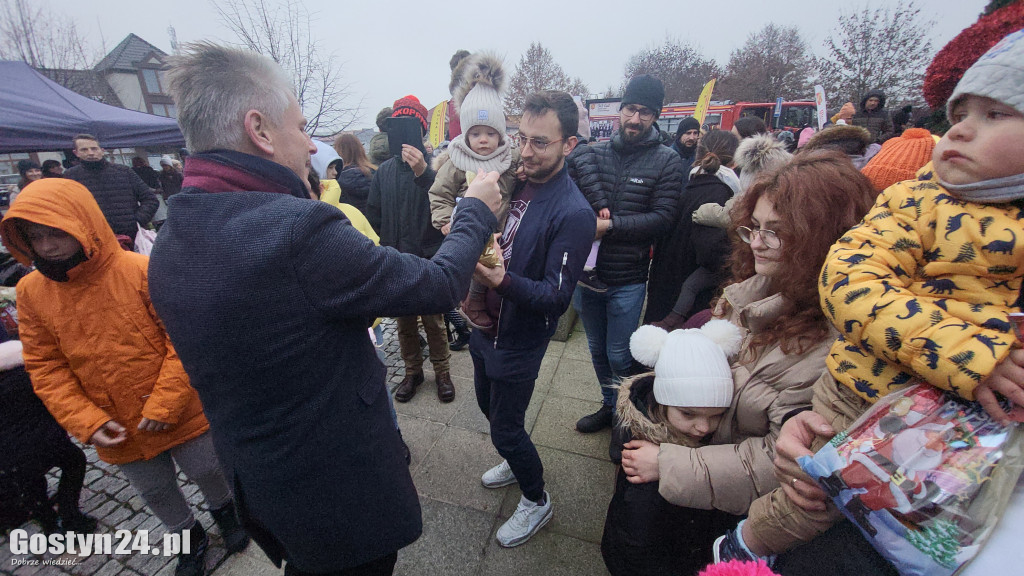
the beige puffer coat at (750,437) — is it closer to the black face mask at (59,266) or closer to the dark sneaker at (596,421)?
the dark sneaker at (596,421)

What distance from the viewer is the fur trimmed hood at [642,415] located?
140 centimetres

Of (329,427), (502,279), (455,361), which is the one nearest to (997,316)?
(502,279)

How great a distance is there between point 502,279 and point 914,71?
24.0 metres

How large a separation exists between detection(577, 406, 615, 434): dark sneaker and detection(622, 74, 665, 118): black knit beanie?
7.26 feet

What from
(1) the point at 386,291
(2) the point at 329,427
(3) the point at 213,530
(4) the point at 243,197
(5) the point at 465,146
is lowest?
(3) the point at 213,530

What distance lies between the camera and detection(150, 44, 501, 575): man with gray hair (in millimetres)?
989

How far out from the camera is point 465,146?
7.13 feet

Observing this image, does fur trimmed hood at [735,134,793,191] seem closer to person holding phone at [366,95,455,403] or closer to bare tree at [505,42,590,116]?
person holding phone at [366,95,455,403]

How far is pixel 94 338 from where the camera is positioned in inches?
69.7

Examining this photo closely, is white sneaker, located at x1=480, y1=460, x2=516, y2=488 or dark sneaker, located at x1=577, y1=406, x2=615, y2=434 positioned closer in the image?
white sneaker, located at x1=480, y1=460, x2=516, y2=488

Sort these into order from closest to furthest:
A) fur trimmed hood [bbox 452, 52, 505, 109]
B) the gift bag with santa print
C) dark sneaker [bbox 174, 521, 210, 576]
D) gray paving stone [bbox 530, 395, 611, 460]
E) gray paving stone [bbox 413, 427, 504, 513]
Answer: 1. the gift bag with santa print
2. dark sneaker [bbox 174, 521, 210, 576]
3. fur trimmed hood [bbox 452, 52, 505, 109]
4. gray paving stone [bbox 413, 427, 504, 513]
5. gray paving stone [bbox 530, 395, 611, 460]

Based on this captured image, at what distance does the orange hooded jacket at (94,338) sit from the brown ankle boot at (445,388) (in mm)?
1889

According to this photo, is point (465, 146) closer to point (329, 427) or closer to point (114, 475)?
point (329, 427)

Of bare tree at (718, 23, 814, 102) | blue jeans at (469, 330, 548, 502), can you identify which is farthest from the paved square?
bare tree at (718, 23, 814, 102)
